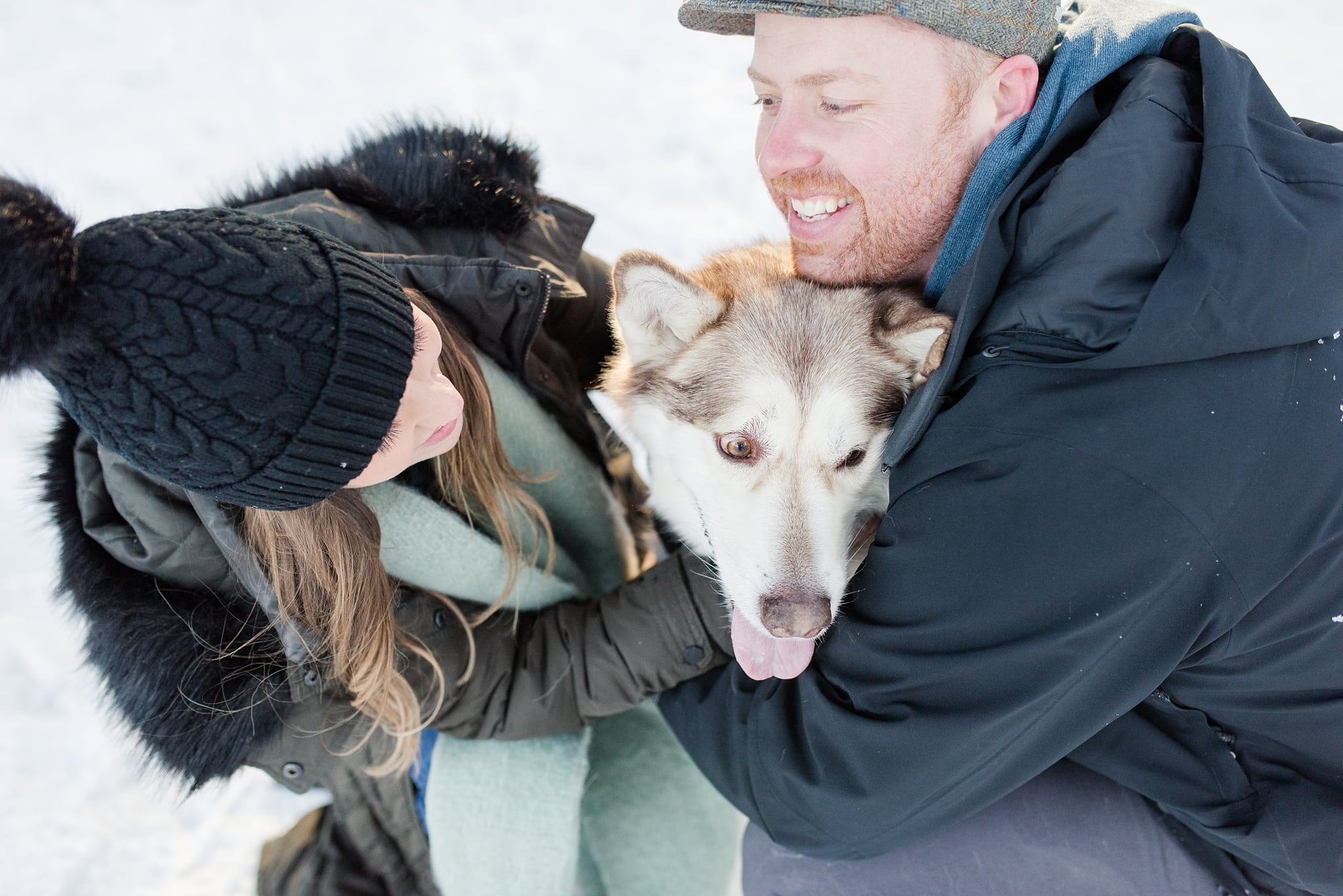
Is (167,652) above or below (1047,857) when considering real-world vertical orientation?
above

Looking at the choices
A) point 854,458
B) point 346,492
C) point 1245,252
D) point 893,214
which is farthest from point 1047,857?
point 346,492

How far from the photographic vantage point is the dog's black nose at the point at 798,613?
1.74m

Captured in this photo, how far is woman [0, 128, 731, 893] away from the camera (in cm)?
133

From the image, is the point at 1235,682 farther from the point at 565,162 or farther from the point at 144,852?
the point at 565,162

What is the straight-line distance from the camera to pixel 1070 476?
1.45 meters

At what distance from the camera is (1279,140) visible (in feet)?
4.91

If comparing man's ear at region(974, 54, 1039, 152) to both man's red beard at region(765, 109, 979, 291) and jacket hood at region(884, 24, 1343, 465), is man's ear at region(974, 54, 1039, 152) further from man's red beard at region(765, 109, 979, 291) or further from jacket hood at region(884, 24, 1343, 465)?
jacket hood at region(884, 24, 1343, 465)

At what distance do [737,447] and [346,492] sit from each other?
0.86 m

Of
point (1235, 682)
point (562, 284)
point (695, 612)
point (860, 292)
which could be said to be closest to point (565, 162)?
point (562, 284)

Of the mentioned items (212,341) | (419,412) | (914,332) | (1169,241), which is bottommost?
(419,412)

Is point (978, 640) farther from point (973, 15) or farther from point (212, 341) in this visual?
point (212, 341)

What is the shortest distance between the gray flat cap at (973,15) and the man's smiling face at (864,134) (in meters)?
0.04

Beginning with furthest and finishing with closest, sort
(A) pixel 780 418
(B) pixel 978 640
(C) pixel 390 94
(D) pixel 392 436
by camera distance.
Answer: (C) pixel 390 94
(A) pixel 780 418
(D) pixel 392 436
(B) pixel 978 640

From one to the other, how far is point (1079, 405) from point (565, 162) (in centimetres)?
344
